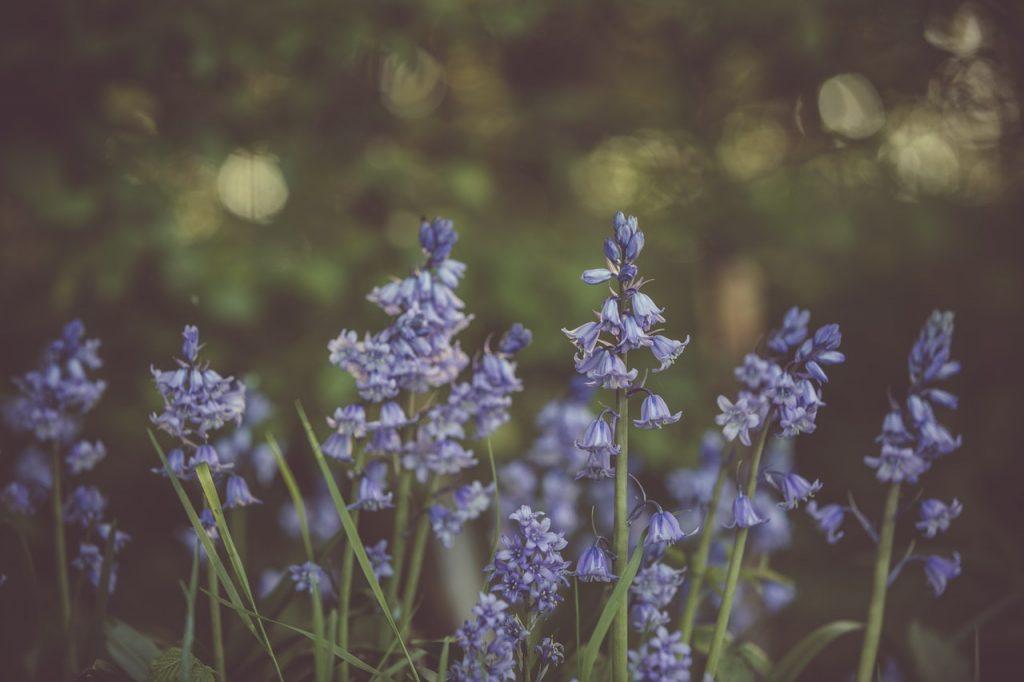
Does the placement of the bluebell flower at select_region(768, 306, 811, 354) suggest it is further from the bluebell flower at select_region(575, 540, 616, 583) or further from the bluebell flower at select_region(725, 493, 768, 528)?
the bluebell flower at select_region(575, 540, 616, 583)

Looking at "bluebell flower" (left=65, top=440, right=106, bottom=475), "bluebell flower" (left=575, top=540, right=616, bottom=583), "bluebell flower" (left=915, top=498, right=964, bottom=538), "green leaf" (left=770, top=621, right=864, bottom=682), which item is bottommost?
"green leaf" (left=770, top=621, right=864, bottom=682)

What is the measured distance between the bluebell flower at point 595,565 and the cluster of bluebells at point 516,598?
0.03 meters

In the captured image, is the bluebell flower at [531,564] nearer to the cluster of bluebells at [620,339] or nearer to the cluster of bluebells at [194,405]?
the cluster of bluebells at [620,339]

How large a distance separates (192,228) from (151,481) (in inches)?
48.4

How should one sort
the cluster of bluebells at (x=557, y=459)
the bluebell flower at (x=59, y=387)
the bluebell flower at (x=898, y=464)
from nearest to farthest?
the bluebell flower at (x=898, y=464) → the bluebell flower at (x=59, y=387) → the cluster of bluebells at (x=557, y=459)

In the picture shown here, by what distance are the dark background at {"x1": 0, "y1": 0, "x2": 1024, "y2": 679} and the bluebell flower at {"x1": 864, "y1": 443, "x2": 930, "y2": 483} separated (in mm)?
728

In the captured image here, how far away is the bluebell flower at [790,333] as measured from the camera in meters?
1.55

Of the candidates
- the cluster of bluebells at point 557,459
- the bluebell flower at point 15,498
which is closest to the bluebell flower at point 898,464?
the cluster of bluebells at point 557,459

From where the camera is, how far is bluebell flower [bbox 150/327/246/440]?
1437mm

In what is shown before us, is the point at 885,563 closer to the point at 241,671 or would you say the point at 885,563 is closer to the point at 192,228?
the point at 241,671

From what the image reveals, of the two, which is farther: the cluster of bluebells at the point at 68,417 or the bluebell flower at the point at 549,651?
the cluster of bluebells at the point at 68,417

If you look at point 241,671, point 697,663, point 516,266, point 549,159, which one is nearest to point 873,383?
point 549,159

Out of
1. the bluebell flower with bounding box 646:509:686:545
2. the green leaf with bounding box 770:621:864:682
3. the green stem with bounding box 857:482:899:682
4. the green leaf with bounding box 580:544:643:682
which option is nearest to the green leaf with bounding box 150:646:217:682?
the green leaf with bounding box 580:544:643:682

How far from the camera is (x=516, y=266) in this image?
2988 mm
